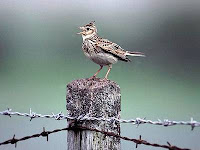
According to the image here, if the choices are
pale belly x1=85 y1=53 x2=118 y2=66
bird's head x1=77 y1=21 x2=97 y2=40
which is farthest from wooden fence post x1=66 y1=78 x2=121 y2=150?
bird's head x1=77 y1=21 x2=97 y2=40

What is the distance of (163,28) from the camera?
24.8 m

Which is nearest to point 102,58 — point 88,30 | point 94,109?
point 88,30

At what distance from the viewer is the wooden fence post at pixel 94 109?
195 inches

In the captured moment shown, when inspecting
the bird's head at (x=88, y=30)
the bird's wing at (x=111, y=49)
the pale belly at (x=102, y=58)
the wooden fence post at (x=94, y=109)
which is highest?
the bird's head at (x=88, y=30)

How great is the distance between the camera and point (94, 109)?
16.2ft

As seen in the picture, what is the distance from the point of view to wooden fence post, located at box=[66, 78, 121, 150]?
4.96 m

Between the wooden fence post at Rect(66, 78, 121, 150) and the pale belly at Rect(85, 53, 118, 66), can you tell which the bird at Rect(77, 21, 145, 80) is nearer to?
the pale belly at Rect(85, 53, 118, 66)

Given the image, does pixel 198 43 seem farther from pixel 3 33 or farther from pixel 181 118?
pixel 181 118

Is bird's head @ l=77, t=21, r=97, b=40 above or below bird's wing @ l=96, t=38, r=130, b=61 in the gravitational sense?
above

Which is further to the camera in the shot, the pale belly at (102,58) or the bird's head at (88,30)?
the bird's head at (88,30)

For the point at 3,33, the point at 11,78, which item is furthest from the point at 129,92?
the point at 3,33

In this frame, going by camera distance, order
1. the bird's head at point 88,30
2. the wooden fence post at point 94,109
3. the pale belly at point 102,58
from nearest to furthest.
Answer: the wooden fence post at point 94,109, the pale belly at point 102,58, the bird's head at point 88,30

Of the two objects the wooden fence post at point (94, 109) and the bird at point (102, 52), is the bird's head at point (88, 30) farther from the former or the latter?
the wooden fence post at point (94, 109)

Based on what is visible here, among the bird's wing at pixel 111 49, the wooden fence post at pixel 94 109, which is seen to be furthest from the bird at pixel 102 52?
the wooden fence post at pixel 94 109
